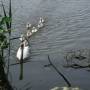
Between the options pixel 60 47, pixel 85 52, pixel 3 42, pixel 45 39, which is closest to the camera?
pixel 3 42

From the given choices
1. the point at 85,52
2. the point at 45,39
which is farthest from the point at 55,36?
the point at 85,52

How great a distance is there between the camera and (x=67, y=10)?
17.2m

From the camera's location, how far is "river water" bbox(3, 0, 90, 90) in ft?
28.7

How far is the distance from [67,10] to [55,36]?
168 inches

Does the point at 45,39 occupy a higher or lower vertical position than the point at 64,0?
lower

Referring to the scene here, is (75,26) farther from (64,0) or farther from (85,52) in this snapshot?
(64,0)

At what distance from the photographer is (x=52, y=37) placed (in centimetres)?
1333

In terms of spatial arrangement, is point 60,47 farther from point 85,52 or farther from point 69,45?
point 85,52

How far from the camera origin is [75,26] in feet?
47.8

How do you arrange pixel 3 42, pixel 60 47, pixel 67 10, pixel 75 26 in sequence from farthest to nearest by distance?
1. pixel 67 10
2. pixel 75 26
3. pixel 60 47
4. pixel 3 42

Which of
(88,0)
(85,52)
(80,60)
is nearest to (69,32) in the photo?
(85,52)

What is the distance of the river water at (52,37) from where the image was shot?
28.7ft

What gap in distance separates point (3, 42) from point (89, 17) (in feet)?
35.4

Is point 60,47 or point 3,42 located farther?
point 60,47
